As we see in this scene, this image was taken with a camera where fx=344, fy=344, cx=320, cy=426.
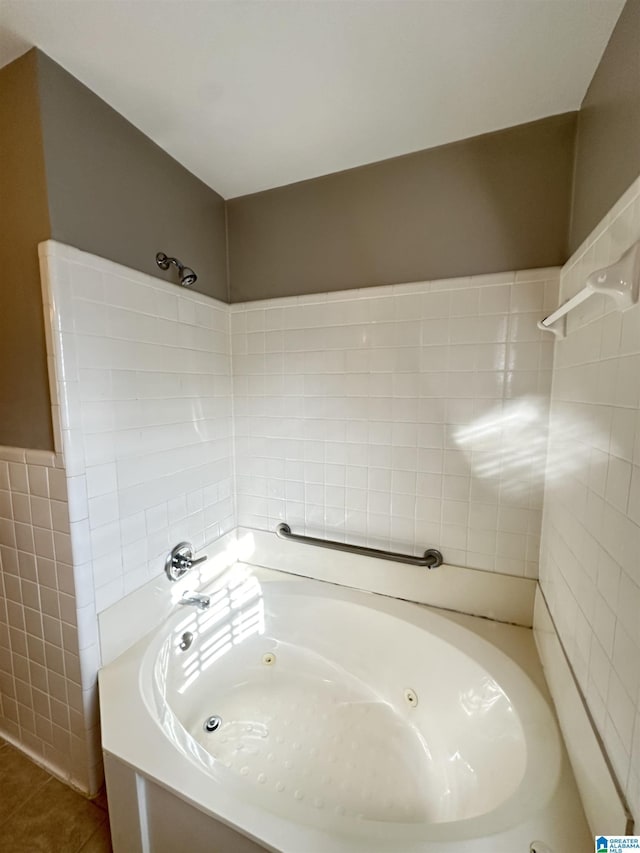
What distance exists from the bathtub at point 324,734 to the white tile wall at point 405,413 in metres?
0.36

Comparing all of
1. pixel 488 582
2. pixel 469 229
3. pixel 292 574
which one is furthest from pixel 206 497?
pixel 469 229

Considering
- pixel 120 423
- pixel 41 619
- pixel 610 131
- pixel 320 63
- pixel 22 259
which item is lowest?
pixel 41 619

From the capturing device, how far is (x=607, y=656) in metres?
0.73

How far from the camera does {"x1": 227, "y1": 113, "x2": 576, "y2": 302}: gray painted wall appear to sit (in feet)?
3.96

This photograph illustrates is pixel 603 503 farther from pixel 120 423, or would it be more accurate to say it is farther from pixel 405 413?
pixel 120 423

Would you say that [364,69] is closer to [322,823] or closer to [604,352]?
[604,352]

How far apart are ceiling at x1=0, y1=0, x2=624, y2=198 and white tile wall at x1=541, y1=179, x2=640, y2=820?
536 millimetres

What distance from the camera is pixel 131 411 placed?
1.24 metres

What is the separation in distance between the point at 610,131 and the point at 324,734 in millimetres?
2114

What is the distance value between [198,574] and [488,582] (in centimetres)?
124

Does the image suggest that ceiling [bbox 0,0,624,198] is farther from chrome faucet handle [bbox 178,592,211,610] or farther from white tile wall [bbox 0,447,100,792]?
chrome faucet handle [bbox 178,592,211,610]

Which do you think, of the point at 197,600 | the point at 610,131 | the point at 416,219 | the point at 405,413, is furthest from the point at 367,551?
the point at 610,131

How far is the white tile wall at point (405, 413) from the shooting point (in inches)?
50.8

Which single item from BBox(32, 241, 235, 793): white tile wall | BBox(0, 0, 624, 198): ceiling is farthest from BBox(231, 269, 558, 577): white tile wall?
BBox(0, 0, 624, 198): ceiling
